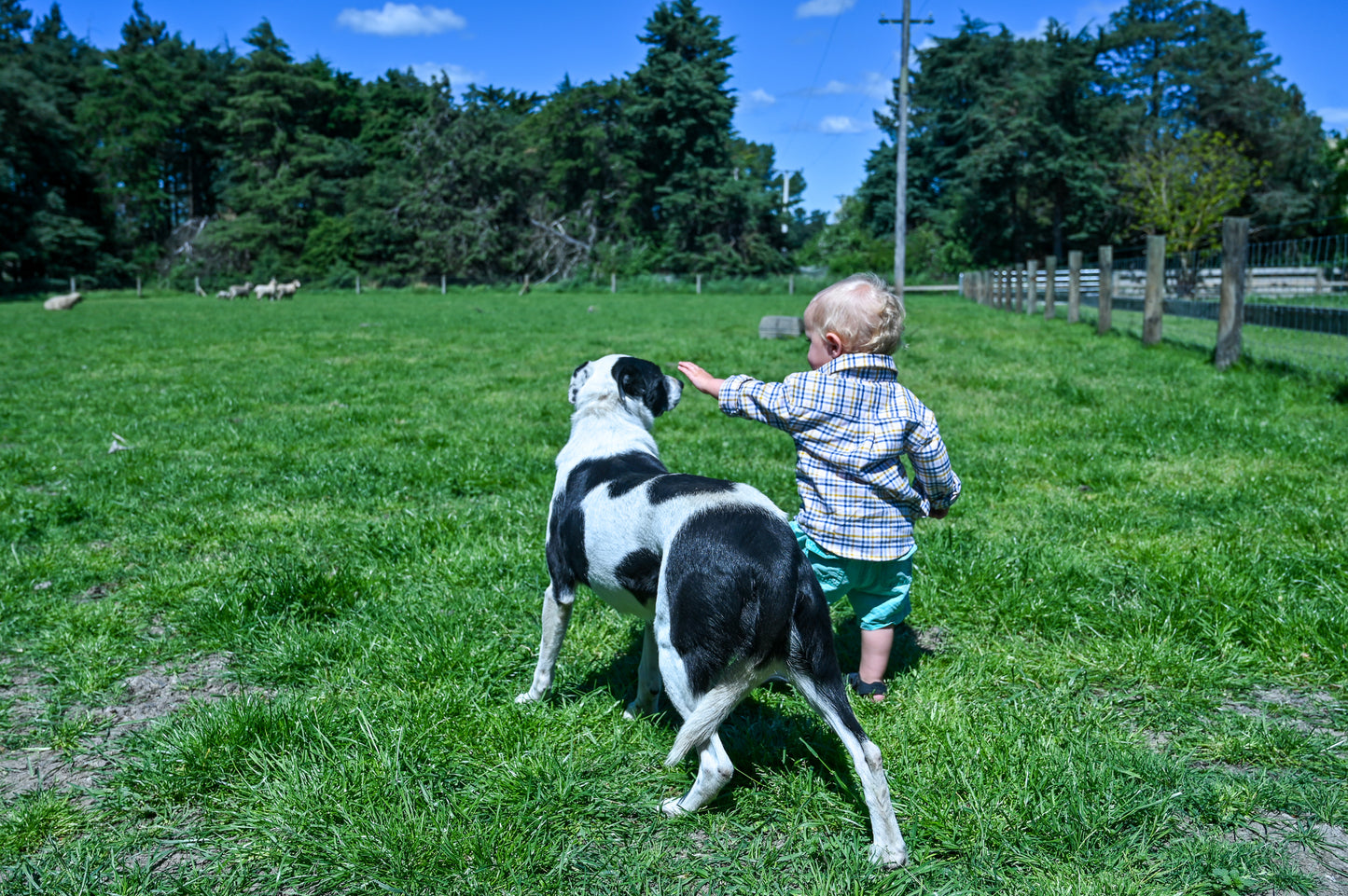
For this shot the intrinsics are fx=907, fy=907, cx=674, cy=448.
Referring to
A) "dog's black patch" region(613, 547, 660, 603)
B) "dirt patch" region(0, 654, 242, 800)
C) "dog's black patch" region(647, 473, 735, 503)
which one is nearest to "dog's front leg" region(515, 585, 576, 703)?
"dog's black patch" region(613, 547, 660, 603)

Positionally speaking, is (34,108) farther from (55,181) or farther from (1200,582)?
(1200,582)

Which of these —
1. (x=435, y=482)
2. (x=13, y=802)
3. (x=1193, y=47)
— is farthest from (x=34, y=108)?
(x=1193, y=47)

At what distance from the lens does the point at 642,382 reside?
3.53 m

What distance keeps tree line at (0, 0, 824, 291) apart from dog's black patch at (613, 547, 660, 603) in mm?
52842

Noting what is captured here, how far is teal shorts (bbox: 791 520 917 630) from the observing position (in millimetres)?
3166

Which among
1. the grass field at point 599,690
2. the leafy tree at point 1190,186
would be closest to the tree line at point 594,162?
the leafy tree at point 1190,186

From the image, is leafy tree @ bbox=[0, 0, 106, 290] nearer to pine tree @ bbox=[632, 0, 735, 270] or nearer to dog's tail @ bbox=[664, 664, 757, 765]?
pine tree @ bbox=[632, 0, 735, 270]

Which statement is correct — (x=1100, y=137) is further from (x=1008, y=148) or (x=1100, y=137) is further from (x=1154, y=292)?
(x=1154, y=292)

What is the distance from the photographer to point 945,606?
4.00 metres

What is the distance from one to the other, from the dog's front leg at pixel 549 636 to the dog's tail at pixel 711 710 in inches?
32.5

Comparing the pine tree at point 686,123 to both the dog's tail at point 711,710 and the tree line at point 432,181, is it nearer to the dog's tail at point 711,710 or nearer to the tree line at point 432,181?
the tree line at point 432,181

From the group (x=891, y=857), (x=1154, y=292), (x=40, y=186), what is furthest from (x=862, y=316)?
(x=40, y=186)

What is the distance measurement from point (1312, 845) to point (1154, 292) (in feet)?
38.8

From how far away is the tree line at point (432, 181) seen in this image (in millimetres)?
55938
